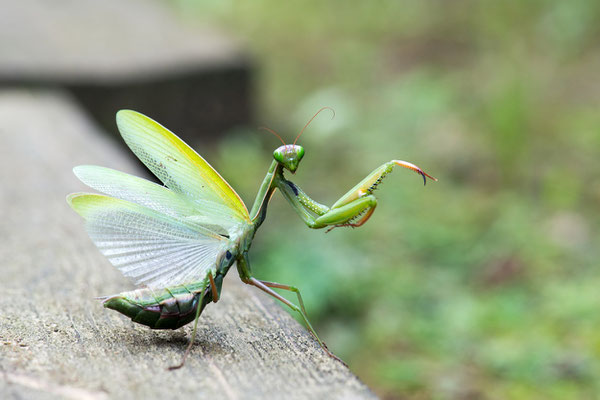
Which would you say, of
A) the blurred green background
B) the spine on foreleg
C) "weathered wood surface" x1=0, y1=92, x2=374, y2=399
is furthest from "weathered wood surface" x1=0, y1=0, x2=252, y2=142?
the spine on foreleg

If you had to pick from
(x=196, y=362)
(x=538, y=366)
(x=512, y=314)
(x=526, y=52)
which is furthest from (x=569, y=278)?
(x=526, y=52)

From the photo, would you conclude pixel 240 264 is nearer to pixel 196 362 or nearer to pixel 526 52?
pixel 196 362

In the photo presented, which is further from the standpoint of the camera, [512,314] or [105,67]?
[105,67]

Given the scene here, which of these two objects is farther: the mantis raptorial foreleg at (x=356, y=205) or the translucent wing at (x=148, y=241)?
the translucent wing at (x=148, y=241)

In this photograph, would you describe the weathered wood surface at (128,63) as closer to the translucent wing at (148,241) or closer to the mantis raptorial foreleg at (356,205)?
the translucent wing at (148,241)

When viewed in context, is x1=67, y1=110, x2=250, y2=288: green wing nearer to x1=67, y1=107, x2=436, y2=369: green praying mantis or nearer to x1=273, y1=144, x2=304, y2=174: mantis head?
x1=67, y1=107, x2=436, y2=369: green praying mantis

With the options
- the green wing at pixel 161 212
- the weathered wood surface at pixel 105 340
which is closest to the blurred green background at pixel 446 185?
the weathered wood surface at pixel 105 340
